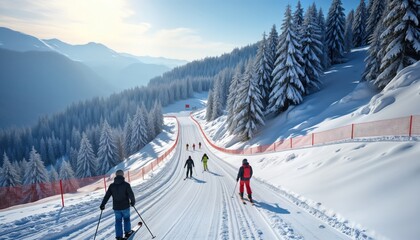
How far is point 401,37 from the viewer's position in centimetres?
2023

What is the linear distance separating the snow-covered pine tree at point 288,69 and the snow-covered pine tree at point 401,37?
957 centimetres

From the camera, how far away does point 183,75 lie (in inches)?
7643

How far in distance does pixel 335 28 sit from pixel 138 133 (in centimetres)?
5406

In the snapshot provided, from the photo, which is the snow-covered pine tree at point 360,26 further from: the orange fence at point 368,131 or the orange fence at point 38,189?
the orange fence at point 38,189

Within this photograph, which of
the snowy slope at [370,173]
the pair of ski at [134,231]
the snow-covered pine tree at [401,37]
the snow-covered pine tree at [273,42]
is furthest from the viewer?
the snow-covered pine tree at [273,42]

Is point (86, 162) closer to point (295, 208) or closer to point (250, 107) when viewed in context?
point (250, 107)

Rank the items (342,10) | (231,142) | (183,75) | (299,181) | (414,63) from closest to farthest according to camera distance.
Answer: (299,181) → (414,63) → (231,142) → (342,10) → (183,75)

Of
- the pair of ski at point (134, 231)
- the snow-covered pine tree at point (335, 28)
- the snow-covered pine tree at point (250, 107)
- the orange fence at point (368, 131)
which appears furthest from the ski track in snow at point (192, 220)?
the snow-covered pine tree at point (335, 28)

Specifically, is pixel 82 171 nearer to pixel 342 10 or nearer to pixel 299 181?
pixel 299 181

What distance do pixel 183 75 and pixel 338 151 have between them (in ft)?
626

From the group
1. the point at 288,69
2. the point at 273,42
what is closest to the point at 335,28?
the point at 273,42

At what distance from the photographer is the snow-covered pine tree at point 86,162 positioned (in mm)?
47569

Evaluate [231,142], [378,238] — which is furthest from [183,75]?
[378,238]

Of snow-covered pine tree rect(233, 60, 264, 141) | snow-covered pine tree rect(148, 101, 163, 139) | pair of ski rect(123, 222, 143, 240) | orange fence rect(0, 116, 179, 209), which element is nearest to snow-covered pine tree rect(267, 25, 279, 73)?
snow-covered pine tree rect(233, 60, 264, 141)
